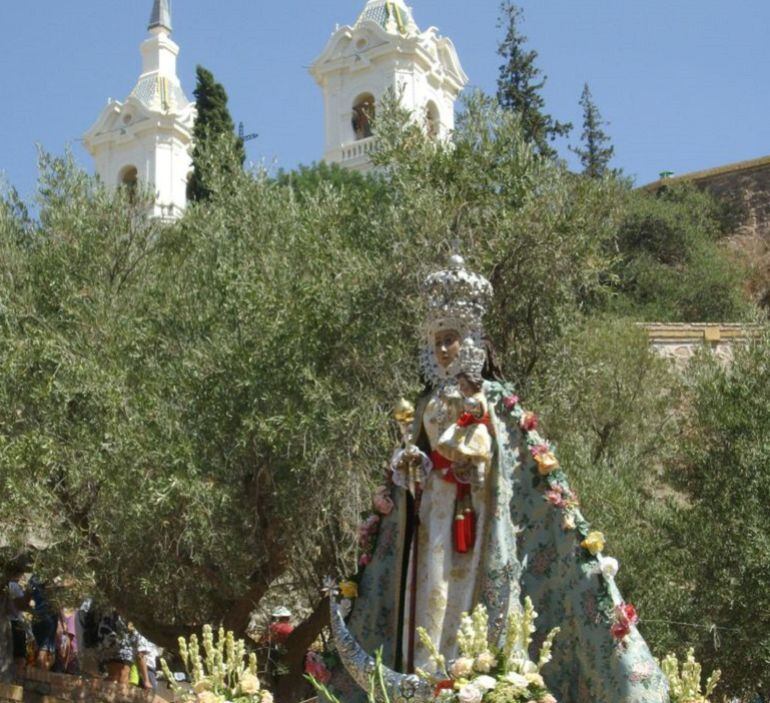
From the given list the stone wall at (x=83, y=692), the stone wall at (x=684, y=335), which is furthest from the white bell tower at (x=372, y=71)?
the stone wall at (x=83, y=692)

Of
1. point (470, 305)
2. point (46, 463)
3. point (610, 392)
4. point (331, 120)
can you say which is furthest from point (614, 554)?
point (331, 120)

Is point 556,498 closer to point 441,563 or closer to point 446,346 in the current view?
point 441,563

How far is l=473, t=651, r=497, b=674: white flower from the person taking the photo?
6828 millimetres

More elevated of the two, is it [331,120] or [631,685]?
[331,120]

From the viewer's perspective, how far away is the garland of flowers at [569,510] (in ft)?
25.0

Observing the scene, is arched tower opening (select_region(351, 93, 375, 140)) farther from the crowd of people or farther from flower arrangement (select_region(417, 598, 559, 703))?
flower arrangement (select_region(417, 598, 559, 703))

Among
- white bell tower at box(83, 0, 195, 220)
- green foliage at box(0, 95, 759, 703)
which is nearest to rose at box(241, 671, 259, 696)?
green foliage at box(0, 95, 759, 703)

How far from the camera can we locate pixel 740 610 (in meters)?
14.1

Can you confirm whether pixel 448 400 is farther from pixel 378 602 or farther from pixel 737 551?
pixel 737 551

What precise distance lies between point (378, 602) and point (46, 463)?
5425 mm

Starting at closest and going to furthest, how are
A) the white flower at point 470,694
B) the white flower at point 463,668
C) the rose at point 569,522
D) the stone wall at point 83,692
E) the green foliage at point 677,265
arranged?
the white flower at point 470,694 < the white flower at point 463,668 < the rose at point 569,522 < the stone wall at point 83,692 < the green foliage at point 677,265

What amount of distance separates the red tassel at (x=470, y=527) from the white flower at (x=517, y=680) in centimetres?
135

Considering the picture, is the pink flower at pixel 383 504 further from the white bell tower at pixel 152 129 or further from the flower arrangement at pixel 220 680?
the white bell tower at pixel 152 129

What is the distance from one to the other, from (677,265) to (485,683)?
3539cm
